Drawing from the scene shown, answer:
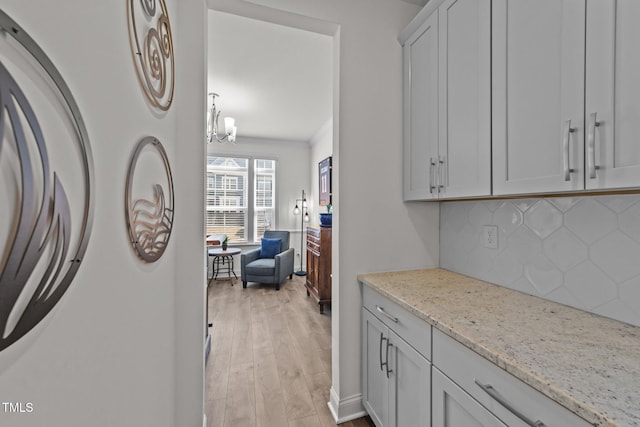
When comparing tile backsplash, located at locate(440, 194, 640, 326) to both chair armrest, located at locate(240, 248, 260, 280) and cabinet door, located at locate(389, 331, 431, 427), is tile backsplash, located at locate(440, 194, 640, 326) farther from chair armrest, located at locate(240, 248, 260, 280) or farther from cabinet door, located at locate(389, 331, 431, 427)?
chair armrest, located at locate(240, 248, 260, 280)

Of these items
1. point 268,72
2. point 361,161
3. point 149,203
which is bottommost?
point 149,203

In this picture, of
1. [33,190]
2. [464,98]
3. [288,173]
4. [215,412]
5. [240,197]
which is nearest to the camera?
[33,190]

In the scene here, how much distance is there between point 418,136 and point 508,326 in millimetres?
Answer: 1103

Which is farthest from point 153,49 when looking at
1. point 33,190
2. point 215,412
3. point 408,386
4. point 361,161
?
point 215,412

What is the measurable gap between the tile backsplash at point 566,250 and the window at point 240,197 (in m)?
4.33

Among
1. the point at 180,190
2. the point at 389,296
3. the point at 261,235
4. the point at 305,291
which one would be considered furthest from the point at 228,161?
the point at 389,296

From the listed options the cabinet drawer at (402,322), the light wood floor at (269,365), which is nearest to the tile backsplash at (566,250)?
the cabinet drawer at (402,322)

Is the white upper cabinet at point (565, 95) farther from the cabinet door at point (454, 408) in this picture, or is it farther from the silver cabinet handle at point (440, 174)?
the cabinet door at point (454, 408)

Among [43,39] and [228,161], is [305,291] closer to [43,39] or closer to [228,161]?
[228,161]

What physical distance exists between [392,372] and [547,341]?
71 cm

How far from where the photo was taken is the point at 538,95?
0.98m

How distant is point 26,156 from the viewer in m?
0.39

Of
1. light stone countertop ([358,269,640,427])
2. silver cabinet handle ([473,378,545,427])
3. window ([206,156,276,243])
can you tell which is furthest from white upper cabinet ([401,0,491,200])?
window ([206,156,276,243])

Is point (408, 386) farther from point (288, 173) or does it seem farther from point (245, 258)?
point (288, 173)
